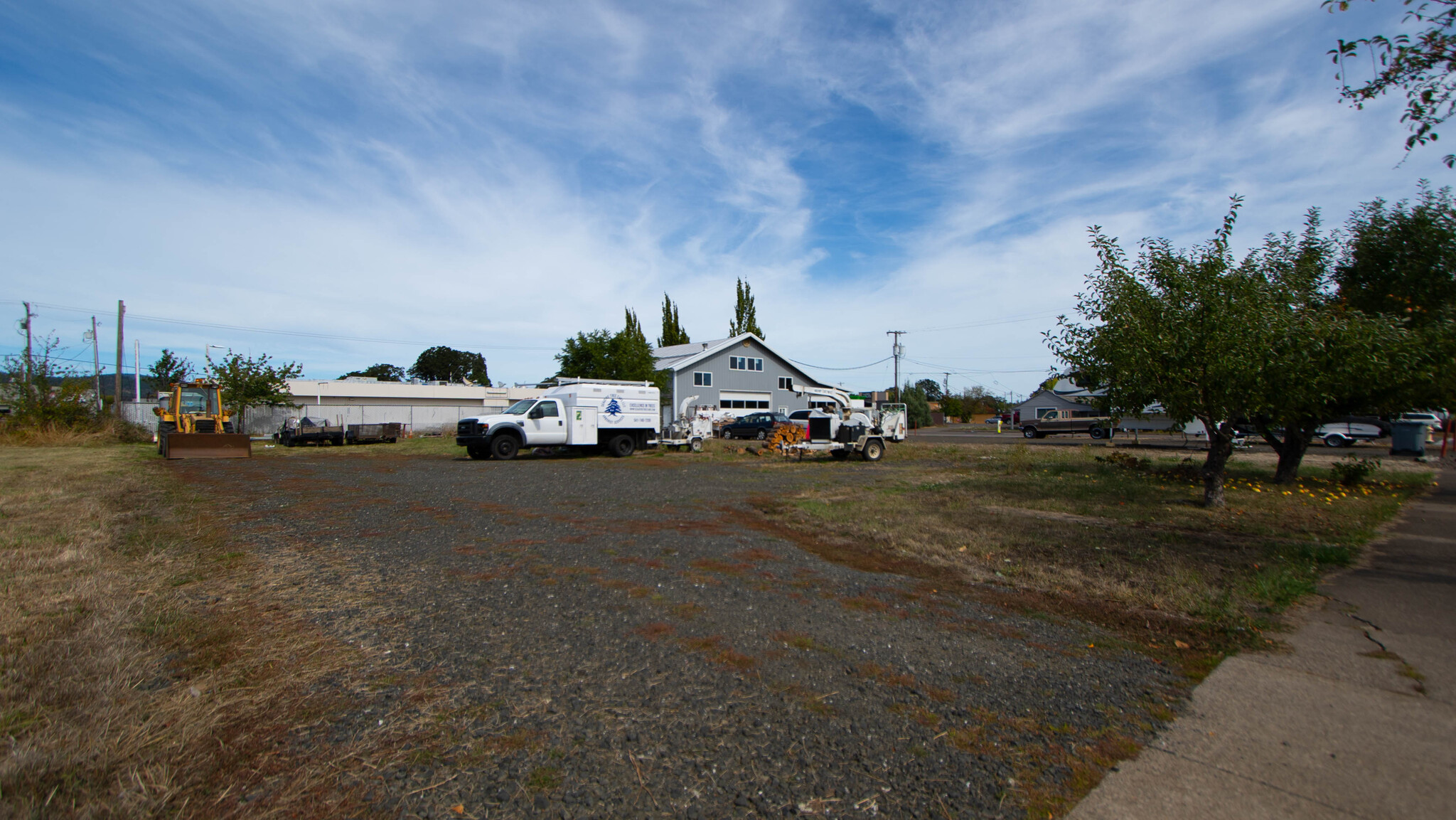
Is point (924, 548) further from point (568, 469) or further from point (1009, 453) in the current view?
point (1009, 453)

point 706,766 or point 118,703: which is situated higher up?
point 118,703

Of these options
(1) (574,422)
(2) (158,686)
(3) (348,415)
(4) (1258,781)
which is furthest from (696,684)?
(3) (348,415)

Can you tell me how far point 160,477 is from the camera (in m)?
14.1

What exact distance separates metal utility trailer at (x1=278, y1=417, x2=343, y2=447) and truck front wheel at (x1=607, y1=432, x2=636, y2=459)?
15.4 metres

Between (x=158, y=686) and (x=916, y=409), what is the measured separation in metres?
65.6

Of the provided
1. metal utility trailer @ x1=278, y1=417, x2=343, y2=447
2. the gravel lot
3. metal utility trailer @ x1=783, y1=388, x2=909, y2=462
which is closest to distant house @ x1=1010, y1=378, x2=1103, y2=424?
metal utility trailer @ x1=783, y1=388, x2=909, y2=462

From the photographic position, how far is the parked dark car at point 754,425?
3453cm

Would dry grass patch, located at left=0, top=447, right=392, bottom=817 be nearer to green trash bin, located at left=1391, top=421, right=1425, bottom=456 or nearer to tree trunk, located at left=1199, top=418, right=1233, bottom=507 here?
tree trunk, located at left=1199, top=418, right=1233, bottom=507

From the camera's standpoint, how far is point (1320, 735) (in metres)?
3.17

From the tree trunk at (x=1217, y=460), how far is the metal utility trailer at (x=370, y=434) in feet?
106

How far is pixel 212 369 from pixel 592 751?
4081cm

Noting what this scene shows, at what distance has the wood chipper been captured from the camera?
20.3m

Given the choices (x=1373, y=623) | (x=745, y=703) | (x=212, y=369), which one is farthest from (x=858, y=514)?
(x=212, y=369)

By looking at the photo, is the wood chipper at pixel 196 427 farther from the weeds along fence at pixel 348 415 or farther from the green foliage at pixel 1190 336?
the green foliage at pixel 1190 336
